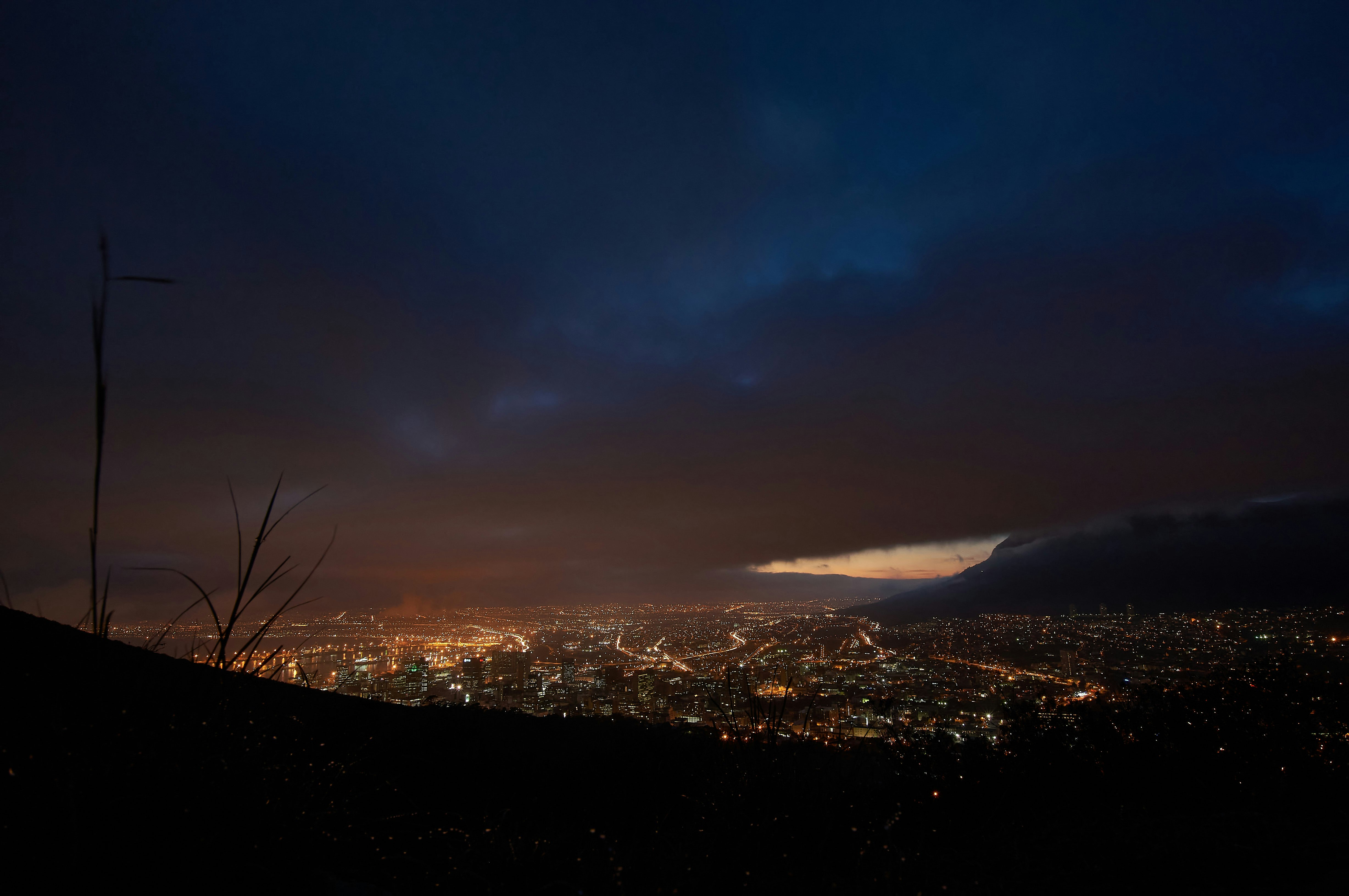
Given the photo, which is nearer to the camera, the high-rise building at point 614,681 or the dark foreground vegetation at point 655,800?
the dark foreground vegetation at point 655,800

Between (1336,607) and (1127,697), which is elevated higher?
(1127,697)

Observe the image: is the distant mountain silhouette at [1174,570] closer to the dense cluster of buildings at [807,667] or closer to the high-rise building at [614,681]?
the dense cluster of buildings at [807,667]

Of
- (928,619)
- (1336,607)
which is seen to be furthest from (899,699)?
(928,619)

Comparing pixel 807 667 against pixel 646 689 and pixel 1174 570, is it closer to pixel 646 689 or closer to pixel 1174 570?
pixel 646 689

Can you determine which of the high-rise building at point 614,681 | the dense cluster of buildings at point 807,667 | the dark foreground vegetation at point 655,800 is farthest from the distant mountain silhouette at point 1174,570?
the dark foreground vegetation at point 655,800

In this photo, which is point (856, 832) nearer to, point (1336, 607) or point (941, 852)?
point (941, 852)
